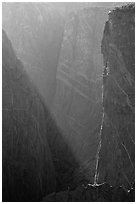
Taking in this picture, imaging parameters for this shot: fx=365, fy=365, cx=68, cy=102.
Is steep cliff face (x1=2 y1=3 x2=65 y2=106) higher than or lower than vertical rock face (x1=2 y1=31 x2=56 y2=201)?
higher

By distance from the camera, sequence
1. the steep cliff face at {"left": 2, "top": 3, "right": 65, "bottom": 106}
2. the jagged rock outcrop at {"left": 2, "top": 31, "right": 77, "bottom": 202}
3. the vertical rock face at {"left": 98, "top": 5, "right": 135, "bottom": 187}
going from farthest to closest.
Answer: the steep cliff face at {"left": 2, "top": 3, "right": 65, "bottom": 106} → the jagged rock outcrop at {"left": 2, "top": 31, "right": 77, "bottom": 202} → the vertical rock face at {"left": 98, "top": 5, "right": 135, "bottom": 187}

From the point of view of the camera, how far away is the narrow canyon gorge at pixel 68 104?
20.5 metres

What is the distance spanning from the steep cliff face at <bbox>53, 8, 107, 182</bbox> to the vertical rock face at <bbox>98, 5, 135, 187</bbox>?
70.0 ft

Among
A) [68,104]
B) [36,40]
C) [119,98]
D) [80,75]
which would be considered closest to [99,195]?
[119,98]

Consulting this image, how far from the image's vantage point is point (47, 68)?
51.6 m

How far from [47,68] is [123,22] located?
31.4 metres

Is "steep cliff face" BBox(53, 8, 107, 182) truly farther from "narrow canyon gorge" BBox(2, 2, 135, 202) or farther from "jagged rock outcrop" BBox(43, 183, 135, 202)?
"jagged rock outcrop" BBox(43, 183, 135, 202)

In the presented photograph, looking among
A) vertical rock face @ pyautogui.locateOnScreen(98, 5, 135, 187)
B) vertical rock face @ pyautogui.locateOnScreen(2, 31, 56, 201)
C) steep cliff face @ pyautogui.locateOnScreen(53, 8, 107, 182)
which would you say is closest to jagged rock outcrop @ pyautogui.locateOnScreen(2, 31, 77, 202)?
vertical rock face @ pyautogui.locateOnScreen(2, 31, 56, 201)

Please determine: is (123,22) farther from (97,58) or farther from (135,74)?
(97,58)

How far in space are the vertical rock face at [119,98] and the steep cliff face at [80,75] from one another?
840 inches

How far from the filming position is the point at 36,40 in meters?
50.9

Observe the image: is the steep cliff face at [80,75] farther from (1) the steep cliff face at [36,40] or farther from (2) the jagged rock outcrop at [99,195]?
(2) the jagged rock outcrop at [99,195]

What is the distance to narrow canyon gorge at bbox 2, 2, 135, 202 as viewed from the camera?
20516mm

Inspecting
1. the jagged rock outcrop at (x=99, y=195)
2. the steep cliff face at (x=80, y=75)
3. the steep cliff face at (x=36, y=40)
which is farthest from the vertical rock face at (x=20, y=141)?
the steep cliff face at (x=36, y=40)
